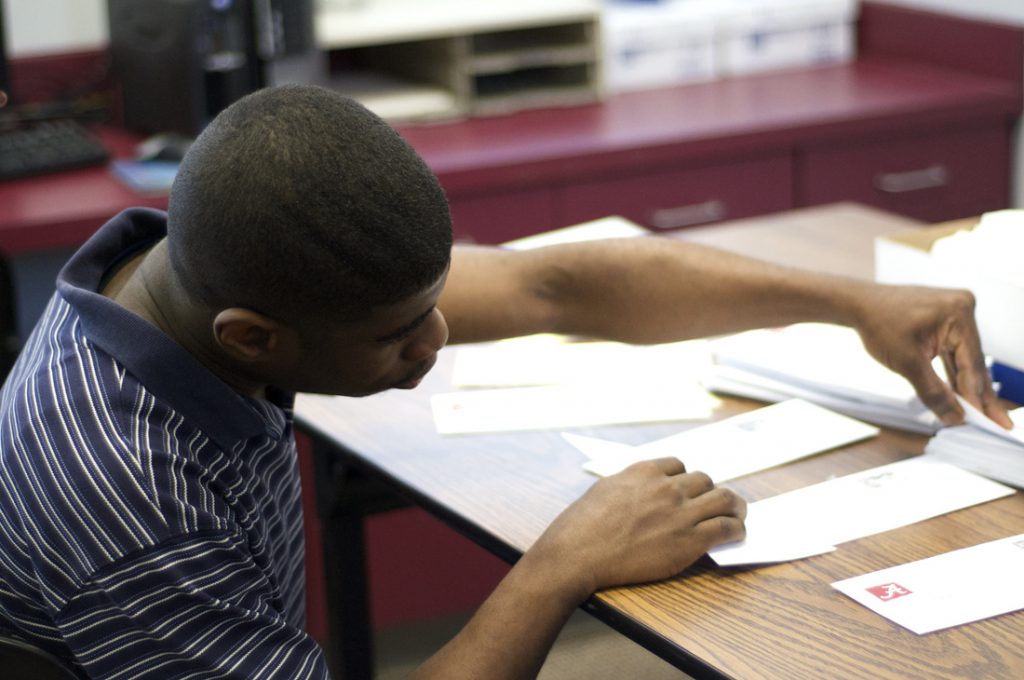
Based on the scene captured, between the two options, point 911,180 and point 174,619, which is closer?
point 174,619

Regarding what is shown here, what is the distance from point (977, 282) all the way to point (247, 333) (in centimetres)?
77

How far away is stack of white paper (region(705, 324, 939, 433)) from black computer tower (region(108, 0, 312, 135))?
123 centimetres

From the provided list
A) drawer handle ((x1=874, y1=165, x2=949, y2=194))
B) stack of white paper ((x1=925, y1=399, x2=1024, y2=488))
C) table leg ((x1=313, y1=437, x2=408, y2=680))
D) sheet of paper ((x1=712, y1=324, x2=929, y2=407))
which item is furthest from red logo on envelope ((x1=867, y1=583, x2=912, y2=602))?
drawer handle ((x1=874, y1=165, x2=949, y2=194))

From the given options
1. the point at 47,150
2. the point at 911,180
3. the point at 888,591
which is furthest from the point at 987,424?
the point at 47,150

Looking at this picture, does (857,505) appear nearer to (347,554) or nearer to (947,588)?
(947,588)

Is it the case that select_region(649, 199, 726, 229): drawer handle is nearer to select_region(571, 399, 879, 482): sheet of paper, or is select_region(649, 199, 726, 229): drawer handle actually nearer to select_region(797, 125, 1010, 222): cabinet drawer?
select_region(797, 125, 1010, 222): cabinet drawer

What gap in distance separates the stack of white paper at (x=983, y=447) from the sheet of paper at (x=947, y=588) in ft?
0.37

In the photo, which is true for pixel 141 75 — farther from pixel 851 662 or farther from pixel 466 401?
pixel 851 662

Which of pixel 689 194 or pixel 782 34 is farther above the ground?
pixel 782 34

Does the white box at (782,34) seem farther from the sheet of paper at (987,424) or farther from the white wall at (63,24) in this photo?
the sheet of paper at (987,424)

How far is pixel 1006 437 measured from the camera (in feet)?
4.09

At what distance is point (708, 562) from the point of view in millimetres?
1142

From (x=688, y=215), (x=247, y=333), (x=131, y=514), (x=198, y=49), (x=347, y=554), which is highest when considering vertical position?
(x=198, y=49)

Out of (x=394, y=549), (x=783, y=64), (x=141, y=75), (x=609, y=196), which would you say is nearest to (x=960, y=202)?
(x=783, y=64)
